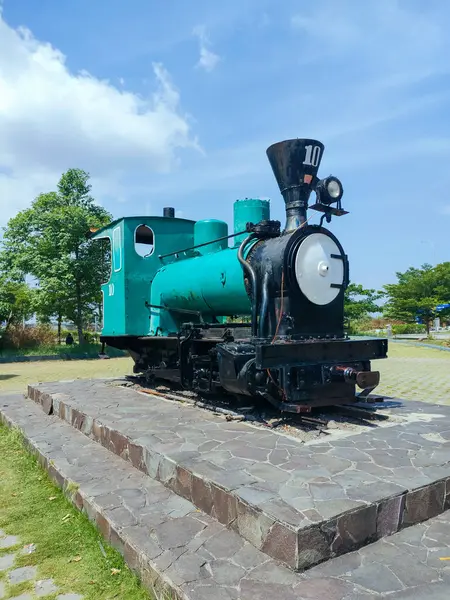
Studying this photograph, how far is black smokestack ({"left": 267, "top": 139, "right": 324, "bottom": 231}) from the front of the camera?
5516 millimetres

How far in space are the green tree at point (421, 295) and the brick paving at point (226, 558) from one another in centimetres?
3486

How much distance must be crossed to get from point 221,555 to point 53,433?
4060 millimetres

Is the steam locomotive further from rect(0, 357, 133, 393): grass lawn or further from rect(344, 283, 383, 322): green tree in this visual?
rect(344, 283, 383, 322): green tree

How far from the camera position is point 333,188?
18.5 feet

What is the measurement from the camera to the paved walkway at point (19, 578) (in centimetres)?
285

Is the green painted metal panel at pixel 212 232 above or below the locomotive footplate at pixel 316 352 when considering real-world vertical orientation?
above

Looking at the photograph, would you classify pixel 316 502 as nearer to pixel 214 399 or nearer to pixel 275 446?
pixel 275 446

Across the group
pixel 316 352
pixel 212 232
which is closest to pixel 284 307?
pixel 316 352

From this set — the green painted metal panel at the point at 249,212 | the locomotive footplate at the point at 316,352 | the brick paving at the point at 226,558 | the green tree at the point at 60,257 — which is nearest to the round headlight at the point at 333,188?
the green painted metal panel at the point at 249,212

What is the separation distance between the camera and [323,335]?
5.54 m

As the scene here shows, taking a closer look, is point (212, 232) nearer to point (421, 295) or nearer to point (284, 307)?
point (284, 307)

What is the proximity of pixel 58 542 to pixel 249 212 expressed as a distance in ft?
14.4

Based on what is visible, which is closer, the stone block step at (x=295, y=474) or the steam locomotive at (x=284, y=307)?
the stone block step at (x=295, y=474)

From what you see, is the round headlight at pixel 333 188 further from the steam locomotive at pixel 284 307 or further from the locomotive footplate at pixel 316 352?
the locomotive footplate at pixel 316 352
